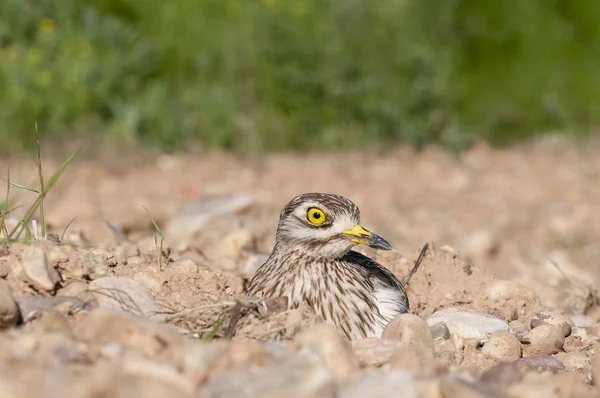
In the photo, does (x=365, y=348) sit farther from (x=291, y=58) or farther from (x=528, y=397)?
(x=291, y=58)

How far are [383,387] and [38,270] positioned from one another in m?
1.48

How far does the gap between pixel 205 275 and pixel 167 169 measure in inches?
213

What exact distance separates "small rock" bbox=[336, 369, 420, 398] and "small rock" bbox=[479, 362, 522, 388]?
360mm

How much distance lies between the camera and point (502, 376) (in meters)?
3.15

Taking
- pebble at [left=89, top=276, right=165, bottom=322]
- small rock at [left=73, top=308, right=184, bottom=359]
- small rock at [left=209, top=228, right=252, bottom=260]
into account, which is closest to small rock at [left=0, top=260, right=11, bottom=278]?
pebble at [left=89, top=276, right=165, bottom=322]

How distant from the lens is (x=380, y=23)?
11156 millimetres

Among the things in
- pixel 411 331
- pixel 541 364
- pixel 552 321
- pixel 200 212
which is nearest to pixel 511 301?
pixel 552 321

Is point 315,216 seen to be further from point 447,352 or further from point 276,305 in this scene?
point 447,352

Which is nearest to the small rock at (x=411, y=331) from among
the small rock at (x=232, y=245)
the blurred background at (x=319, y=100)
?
the small rock at (x=232, y=245)

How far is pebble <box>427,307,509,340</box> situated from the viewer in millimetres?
4152

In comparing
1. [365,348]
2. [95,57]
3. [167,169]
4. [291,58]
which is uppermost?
[291,58]

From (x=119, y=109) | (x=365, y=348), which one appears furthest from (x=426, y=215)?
(x=365, y=348)

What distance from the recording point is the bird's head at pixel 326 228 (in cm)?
432

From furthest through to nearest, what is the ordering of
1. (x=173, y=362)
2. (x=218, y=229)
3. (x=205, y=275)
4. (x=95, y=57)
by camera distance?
1. (x=95, y=57)
2. (x=218, y=229)
3. (x=205, y=275)
4. (x=173, y=362)
